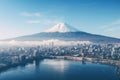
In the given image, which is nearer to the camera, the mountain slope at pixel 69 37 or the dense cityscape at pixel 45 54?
the dense cityscape at pixel 45 54

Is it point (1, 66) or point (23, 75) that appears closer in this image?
point (23, 75)

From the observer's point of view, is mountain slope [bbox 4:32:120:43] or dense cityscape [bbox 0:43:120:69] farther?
mountain slope [bbox 4:32:120:43]

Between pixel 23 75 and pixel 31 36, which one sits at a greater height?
pixel 31 36

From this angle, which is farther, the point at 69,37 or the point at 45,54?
the point at 69,37

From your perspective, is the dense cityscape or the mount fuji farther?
the mount fuji

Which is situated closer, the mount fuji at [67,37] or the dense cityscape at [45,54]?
the dense cityscape at [45,54]

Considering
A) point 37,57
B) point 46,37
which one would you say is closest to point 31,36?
point 46,37

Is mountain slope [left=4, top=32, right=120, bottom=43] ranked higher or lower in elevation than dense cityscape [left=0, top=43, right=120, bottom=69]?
higher

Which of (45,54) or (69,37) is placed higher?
(69,37)

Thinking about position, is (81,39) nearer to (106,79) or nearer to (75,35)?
(75,35)

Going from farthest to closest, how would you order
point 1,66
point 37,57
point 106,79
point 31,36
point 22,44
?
point 31,36
point 22,44
point 37,57
point 1,66
point 106,79

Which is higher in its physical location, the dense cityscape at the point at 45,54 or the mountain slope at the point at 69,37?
the mountain slope at the point at 69,37
